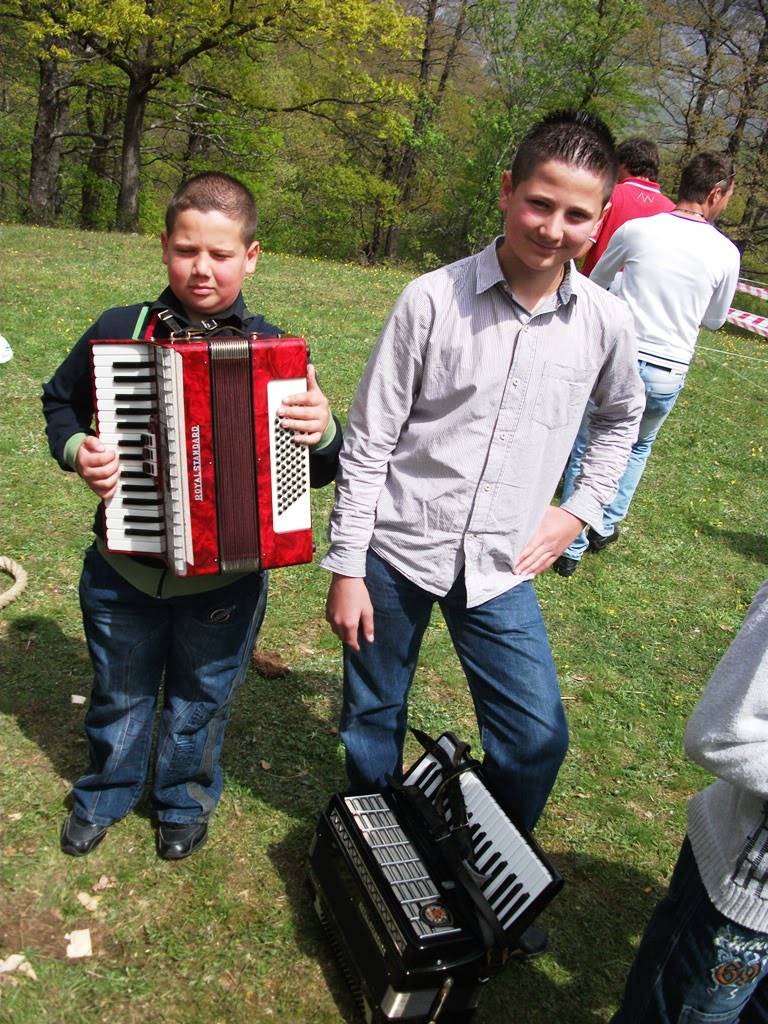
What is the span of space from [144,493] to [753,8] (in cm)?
3295

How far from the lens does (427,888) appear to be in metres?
2.68

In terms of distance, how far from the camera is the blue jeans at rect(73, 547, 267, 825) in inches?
115

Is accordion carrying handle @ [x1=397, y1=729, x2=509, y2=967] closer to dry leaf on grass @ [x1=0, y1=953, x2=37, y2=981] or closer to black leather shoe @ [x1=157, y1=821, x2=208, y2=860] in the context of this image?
black leather shoe @ [x1=157, y1=821, x2=208, y2=860]

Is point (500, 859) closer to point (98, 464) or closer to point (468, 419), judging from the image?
point (468, 419)

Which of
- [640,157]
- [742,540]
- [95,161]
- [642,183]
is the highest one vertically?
[640,157]

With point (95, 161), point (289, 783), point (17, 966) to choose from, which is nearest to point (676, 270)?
point (289, 783)

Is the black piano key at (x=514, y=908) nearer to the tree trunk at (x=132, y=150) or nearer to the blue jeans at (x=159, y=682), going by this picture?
the blue jeans at (x=159, y=682)

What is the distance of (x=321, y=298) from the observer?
1389 centimetres

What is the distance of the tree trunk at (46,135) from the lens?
24.5 metres

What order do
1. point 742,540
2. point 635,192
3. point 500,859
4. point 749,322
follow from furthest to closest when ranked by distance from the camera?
point 749,322, point 742,540, point 635,192, point 500,859

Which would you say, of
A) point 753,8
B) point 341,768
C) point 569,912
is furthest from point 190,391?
point 753,8

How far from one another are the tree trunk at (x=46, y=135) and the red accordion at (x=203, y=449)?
24495 millimetres

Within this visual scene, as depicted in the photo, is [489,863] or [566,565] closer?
[489,863]

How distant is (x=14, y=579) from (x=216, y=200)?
307 cm
